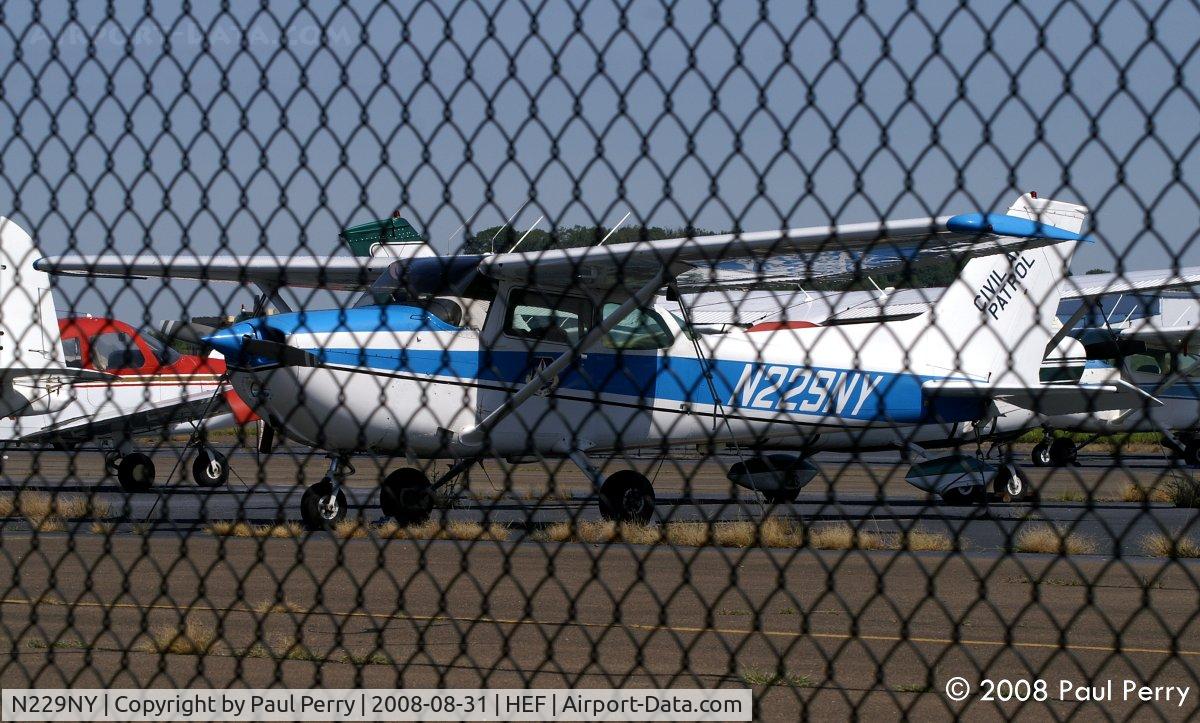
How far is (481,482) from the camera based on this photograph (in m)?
23.9

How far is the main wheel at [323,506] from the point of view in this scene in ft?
42.5

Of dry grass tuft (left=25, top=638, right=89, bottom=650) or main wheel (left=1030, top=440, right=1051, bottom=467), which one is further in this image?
main wheel (left=1030, top=440, right=1051, bottom=467)

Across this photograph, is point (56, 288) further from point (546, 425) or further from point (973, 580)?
point (546, 425)

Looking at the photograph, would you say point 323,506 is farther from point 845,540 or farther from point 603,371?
point 845,540

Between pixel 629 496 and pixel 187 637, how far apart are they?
295 inches

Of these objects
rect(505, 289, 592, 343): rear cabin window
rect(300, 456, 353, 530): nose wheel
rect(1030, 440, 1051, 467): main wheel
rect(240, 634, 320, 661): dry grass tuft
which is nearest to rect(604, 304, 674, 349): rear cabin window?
rect(505, 289, 592, 343): rear cabin window

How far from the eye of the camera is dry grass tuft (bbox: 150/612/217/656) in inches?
261

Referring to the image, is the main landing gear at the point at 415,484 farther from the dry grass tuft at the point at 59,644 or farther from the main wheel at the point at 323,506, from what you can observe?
the dry grass tuft at the point at 59,644

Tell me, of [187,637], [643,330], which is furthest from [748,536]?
[187,637]

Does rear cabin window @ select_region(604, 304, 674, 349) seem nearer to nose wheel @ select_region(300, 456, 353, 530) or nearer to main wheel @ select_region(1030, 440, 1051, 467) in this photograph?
nose wheel @ select_region(300, 456, 353, 530)

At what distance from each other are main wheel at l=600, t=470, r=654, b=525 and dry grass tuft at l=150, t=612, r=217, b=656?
610 centimetres

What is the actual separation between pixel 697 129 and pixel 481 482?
2092 cm

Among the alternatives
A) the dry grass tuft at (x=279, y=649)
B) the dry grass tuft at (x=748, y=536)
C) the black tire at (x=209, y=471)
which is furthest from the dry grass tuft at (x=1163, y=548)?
the black tire at (x=209, y=471)

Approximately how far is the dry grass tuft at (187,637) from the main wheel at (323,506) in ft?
16.6
